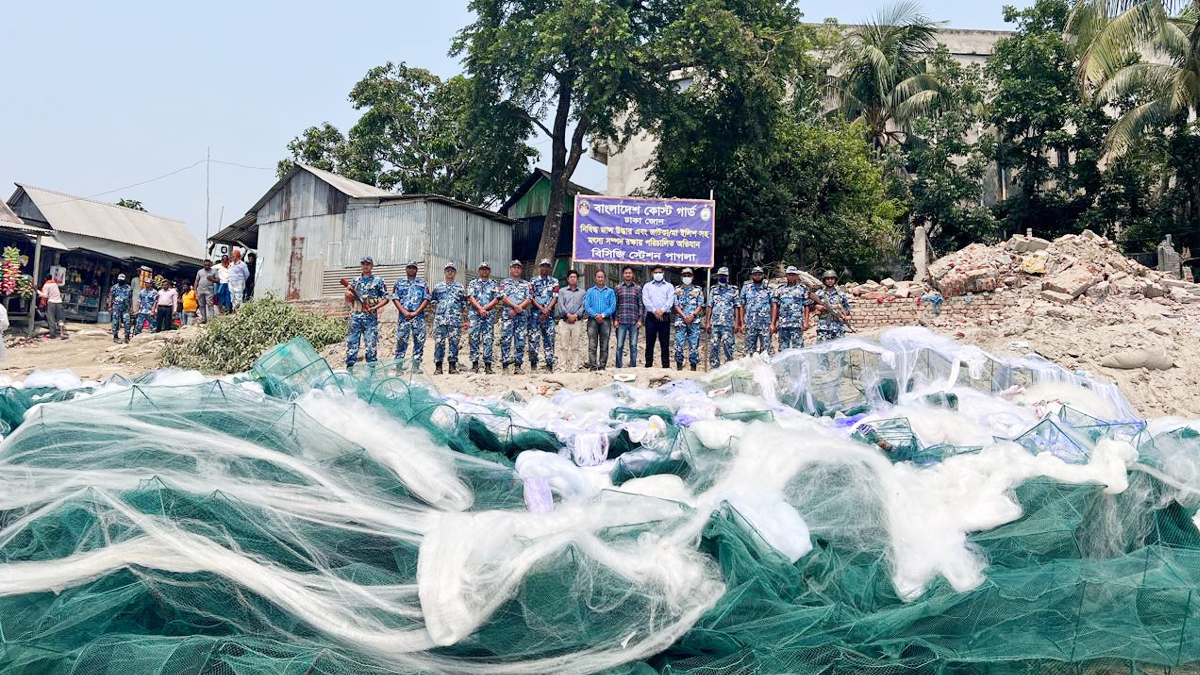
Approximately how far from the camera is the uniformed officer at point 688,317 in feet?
41.9

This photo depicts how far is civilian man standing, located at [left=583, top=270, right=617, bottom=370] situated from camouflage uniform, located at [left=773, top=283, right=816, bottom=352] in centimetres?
216

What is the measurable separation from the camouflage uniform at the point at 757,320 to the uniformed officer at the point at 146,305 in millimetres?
12420

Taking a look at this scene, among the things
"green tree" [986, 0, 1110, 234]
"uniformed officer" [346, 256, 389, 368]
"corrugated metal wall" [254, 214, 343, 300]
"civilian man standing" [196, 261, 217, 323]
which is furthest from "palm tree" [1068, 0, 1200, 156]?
"civilian man standing" [196, 261, 217, 323]

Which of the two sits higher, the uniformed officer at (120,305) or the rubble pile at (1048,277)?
the rubble pile at (1048,277)

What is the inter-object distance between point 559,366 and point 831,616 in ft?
35.3

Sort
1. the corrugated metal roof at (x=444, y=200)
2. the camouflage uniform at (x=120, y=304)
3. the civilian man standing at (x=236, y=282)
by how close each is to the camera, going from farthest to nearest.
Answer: the civilian man standing at (x=236, y=282)
the corrugated metal roof at (x=444, y=200)
the camouflage uniform at (x=120, y=304)

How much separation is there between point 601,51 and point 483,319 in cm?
846

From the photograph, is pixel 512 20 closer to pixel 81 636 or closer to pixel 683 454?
pixel 683 454

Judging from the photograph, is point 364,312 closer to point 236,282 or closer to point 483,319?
point 483,319

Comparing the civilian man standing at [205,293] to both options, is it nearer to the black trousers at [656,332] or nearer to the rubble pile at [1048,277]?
the black trousers at [656,332]

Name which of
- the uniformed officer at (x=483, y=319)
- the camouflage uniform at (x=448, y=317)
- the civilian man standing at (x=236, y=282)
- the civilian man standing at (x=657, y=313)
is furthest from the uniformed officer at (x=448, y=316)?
the civilian man standing at (x=236, y=282)

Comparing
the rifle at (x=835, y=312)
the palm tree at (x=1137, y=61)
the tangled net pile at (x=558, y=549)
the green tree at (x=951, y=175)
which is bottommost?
the tangled net pile at (x=558, y=549)

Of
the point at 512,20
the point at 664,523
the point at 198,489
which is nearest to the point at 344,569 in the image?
the point at 198,489

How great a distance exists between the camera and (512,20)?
2044 cm
